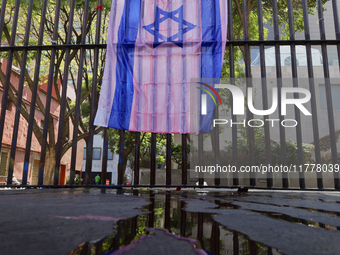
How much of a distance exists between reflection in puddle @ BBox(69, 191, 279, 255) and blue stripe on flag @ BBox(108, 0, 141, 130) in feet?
8.76

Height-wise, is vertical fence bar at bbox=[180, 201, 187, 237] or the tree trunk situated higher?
the tree trunk

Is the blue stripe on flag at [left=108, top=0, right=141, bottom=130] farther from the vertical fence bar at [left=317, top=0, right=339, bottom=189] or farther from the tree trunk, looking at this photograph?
the tree trunk

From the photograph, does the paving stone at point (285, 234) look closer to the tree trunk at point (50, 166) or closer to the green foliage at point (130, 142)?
the tree trunk at point (50, 166)

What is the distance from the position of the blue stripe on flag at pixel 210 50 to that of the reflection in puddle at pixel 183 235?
2565 millimetres

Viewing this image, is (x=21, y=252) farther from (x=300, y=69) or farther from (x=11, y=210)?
(x=300, y=69)

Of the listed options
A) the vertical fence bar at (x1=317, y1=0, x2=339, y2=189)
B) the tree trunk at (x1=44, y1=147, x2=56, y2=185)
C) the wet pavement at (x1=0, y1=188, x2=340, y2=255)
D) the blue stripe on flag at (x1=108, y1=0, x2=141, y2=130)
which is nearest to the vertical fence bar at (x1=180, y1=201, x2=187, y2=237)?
the wet pavement at (x1=0, y1=188, x2=340, y2=255)

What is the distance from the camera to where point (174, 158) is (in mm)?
22312

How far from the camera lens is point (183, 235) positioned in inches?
50.2

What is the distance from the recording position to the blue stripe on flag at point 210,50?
13.9ft

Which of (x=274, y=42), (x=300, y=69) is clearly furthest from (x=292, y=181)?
(x=274, y=42)

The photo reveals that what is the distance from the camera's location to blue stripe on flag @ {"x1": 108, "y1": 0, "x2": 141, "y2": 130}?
4312mm

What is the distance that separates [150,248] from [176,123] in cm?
325

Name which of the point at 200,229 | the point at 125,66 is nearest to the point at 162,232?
the point at 200,229

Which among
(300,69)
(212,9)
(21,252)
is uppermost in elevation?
(300,69)
